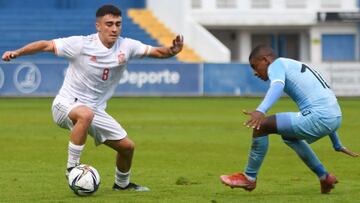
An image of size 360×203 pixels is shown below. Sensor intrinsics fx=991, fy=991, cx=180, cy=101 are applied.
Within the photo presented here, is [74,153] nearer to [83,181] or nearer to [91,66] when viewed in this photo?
[83,181]

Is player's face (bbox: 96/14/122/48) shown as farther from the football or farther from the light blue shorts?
the light blue shorts

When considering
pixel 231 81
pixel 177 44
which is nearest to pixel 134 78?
pixel 231 81

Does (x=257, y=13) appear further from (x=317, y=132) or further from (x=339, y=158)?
(x=317, y=132)

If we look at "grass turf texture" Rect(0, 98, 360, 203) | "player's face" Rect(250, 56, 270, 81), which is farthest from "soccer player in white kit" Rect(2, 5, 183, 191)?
"player's face" Rect(250, 56, 270, 81)

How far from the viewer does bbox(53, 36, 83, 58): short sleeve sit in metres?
11.2

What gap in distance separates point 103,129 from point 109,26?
46.8 inches

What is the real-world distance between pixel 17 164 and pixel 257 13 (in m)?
42.8

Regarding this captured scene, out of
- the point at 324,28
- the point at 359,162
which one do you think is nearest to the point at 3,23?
the point at 324,28

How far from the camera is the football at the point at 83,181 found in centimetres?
1087

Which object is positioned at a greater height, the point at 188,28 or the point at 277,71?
the point at 277,71

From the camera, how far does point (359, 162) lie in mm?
15656

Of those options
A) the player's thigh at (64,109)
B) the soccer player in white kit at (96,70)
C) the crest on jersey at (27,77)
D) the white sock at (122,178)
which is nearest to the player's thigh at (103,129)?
the soccer player in white kit at (96,70)

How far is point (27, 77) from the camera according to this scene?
41.2 metres

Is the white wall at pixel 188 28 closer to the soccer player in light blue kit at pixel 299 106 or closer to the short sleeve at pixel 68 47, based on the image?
the short sleeve at pixel 68 47
